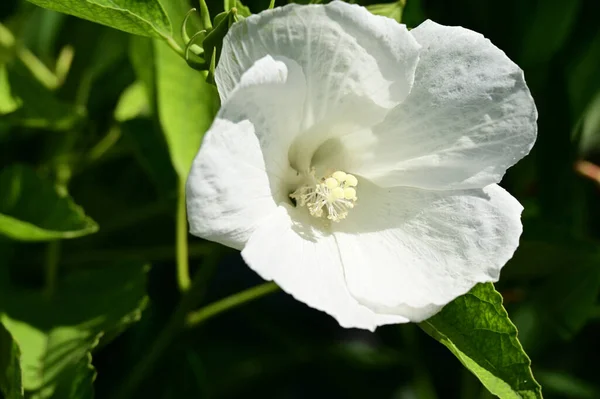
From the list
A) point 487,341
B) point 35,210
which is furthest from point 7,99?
point 487,341

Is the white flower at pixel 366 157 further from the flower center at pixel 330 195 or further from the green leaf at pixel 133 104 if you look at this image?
the green leaf at pixel 133 104

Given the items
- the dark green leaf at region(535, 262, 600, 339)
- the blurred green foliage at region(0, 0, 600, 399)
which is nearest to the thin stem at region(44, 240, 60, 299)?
the blurred green foliage at region(0, 0, 600, 399)

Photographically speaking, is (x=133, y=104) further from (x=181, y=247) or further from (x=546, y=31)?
(x=546, y=31)

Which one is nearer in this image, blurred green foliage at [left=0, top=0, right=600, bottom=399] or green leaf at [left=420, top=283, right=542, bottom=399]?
green leaf at [left=420, top=283, right=542, bottom=399]

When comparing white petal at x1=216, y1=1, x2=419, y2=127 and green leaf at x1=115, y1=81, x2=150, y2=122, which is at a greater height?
white petal at x1=216, y1=1, x2=419, y2=127

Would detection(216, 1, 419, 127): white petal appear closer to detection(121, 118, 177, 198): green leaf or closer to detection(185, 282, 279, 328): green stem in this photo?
detection(185, 282, 279, 328): green stem

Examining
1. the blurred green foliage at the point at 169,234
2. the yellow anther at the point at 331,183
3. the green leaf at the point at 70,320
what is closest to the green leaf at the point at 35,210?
the blurred green foliage at the point at 169,234

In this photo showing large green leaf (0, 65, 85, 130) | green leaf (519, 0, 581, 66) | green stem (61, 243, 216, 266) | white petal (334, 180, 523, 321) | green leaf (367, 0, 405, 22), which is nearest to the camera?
white petal (334, 180, 523, 321)
